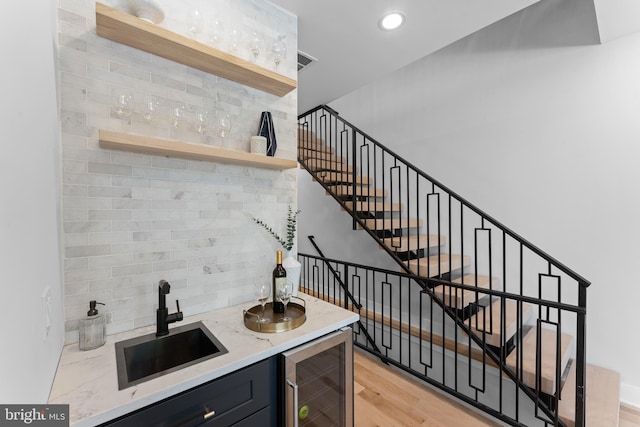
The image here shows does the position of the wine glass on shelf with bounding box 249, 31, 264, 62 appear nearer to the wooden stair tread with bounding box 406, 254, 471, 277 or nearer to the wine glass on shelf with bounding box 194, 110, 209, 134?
the wine glass on shelf with bounding box 194, 110, 209, 134

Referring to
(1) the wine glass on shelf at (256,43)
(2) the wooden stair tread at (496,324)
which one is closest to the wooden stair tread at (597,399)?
(2) the wooden stair tread at (496,324)

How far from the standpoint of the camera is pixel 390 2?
188cm

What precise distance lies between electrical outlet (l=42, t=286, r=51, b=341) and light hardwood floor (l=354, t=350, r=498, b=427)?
1891 millimetres

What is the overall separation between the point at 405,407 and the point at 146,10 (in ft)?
9.61

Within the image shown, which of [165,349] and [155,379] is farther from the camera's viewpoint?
[165,349]

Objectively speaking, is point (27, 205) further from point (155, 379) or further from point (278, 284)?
point (278, 284)

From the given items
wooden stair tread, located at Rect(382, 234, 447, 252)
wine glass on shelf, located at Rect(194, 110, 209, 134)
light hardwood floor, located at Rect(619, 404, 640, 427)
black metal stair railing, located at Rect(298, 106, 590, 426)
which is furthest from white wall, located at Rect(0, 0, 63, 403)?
light hardwood floor, located at Rect(619, 404, 640, 427)

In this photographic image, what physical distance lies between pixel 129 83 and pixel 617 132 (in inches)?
142

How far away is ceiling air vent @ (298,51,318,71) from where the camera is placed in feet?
8.18

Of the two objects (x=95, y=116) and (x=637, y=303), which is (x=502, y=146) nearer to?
(x=637, y=303)

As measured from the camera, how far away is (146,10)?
4.22 ft

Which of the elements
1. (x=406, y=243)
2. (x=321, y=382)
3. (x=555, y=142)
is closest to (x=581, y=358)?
(x=321, y=382)

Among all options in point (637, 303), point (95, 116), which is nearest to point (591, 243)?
point (637, 303)

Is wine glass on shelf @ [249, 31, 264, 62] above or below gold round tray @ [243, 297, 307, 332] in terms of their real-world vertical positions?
above
